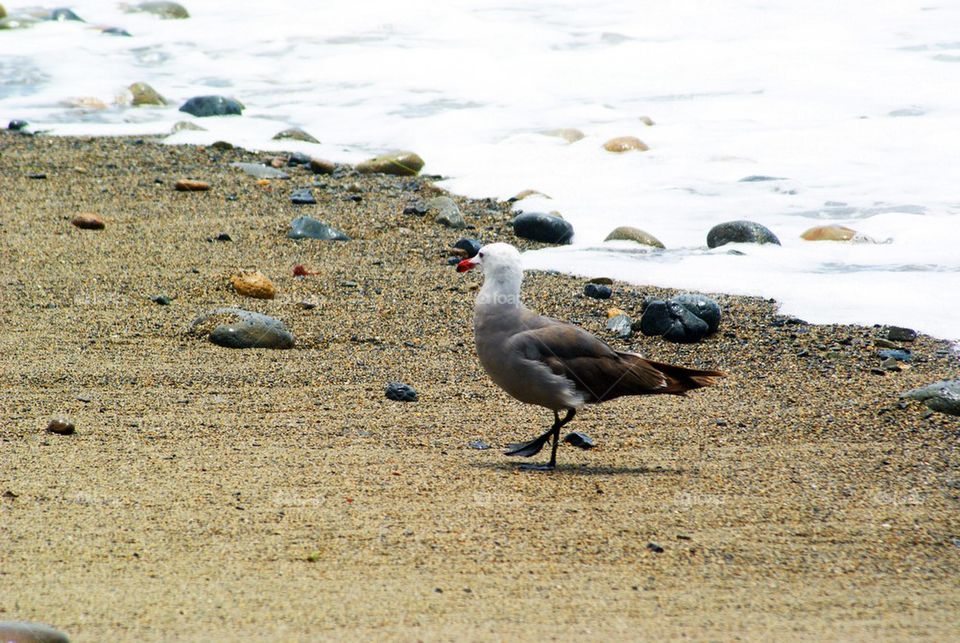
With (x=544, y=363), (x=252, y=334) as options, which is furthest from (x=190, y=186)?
(x=544, y=363)

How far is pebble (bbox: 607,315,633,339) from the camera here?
20.5ft

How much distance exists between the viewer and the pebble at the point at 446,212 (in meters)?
8.38

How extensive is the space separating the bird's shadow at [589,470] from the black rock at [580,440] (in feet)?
0.93

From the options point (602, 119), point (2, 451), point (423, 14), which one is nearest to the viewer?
point (2, 451)

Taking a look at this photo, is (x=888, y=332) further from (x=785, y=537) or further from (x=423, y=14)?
(x=423, y=14)

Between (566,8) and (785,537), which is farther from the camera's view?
(566,8)

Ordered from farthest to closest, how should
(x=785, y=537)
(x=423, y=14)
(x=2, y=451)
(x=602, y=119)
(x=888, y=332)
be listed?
(x=423, y=14)
(x=602, y=119)
(x=888, y=332)
(x=2, y=451)
(x=785, y=537)

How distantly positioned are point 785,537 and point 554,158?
807 centimetres

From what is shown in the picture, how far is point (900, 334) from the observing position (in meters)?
6.23

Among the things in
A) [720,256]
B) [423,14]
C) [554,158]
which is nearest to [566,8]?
[423,14]

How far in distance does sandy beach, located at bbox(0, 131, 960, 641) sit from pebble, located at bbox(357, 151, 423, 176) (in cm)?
273

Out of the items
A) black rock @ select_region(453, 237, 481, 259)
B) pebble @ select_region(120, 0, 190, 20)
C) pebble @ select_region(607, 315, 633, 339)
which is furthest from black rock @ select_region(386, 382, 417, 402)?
pebble @ select_region(120, 0, 190, 20)

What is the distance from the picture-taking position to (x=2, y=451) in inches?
163

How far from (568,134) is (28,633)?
1011 centimetres
